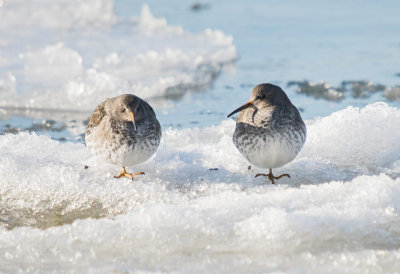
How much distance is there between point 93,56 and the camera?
11.5 meters

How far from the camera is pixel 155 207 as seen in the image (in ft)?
16.2

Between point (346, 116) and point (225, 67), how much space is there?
507 cm

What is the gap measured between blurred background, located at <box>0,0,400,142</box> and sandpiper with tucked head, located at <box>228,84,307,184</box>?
298 cm

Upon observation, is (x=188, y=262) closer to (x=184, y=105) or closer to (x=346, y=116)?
(x=346, y=116)

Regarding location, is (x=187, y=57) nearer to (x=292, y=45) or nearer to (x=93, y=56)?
(x=93, y=56)

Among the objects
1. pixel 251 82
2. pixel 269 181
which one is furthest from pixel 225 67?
pixel 269 181

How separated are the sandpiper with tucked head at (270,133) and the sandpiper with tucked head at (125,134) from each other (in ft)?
2.64

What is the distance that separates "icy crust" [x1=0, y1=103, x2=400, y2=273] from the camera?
4.50 metres

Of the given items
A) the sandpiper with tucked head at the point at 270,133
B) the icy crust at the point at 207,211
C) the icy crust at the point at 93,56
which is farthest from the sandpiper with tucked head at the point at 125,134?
the icy crust at the point at 93,56

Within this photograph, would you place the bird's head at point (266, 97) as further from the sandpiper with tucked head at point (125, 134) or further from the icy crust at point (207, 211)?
the sandpiper with tucked head at point (125, 134)

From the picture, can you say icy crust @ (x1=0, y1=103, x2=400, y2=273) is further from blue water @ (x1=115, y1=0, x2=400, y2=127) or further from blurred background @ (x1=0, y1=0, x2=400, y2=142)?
blue water @ (x1=115, y1=0, x2=400, y2=127)

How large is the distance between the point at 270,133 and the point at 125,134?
1259 mm

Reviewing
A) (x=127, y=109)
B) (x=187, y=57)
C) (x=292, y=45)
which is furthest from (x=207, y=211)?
(x=292, y=45)

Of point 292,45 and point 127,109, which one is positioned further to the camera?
point 292,45
